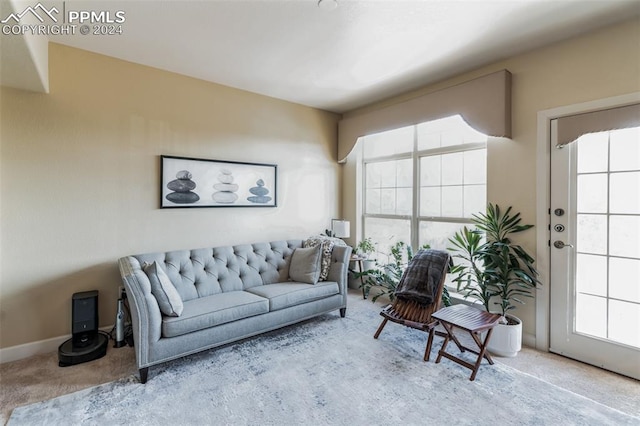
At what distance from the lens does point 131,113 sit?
3.15m

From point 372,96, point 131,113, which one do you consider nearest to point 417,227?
point 372,96

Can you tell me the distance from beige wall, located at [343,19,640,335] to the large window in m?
0.31

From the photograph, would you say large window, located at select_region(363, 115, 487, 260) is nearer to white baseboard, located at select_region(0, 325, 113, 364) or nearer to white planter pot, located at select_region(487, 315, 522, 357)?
white planter pot, located at select_region(487, 315, 522, 357)

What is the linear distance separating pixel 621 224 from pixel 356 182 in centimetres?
302

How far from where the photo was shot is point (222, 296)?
118 inches

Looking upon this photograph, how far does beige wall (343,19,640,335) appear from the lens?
2422 millimetres

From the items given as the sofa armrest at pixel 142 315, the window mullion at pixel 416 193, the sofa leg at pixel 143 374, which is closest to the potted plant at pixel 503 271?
the window mullion at pixel 416 193

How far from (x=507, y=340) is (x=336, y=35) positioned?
9.82 feet

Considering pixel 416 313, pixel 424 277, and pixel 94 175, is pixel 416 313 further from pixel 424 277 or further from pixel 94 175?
pixel 94 175

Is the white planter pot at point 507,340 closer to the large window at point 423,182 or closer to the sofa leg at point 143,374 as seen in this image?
the large window at point 423,182

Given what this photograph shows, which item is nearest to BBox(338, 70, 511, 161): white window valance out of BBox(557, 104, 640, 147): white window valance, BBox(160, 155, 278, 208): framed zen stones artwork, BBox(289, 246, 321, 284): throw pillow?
BBox(557, 104, 640, 147): white window valance

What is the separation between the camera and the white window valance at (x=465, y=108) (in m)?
2.99

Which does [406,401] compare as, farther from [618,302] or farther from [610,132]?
[610,132]

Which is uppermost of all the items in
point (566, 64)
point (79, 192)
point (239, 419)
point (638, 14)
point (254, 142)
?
point (638, 14)
